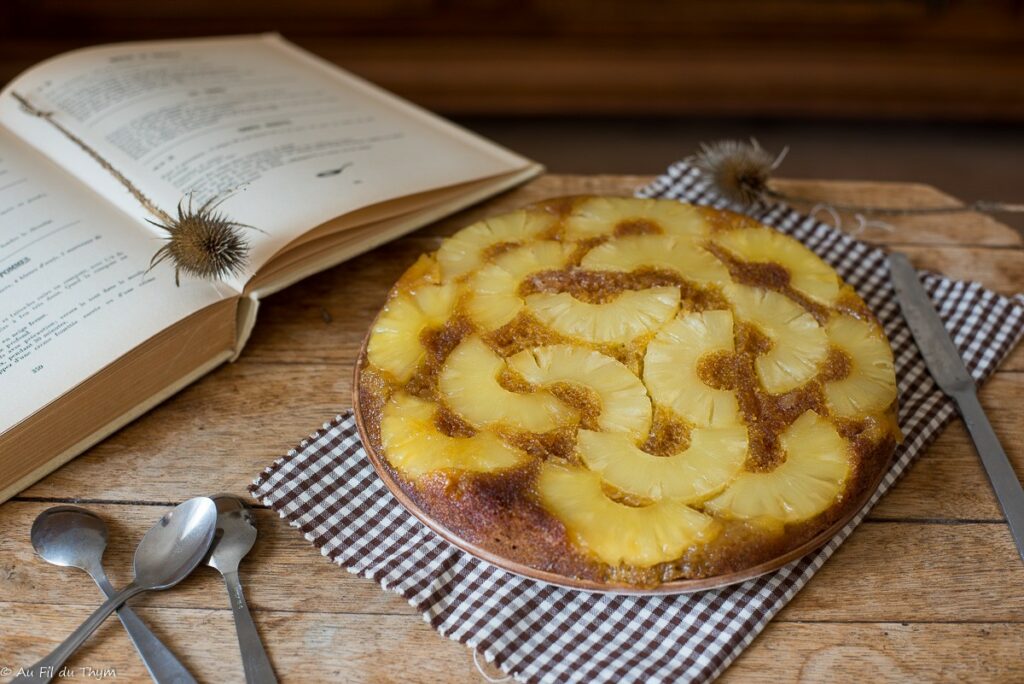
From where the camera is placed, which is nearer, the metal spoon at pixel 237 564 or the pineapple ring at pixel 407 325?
the metal spoon at pixel 237 564

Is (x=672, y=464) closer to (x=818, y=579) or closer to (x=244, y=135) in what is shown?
(x=818, y=579)

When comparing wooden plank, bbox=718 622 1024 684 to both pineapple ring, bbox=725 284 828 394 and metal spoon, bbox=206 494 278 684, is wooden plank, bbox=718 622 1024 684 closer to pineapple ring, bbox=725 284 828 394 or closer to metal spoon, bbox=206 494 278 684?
pineapple ring, bbox=725 284 828 394

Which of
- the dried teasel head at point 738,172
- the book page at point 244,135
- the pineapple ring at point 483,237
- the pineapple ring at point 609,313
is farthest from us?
the dried teasel head at point 738,172

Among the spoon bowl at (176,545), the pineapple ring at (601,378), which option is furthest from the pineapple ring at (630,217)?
the spoon bowl at (176,545)

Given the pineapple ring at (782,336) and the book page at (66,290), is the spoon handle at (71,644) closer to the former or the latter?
the book page at (66,290)

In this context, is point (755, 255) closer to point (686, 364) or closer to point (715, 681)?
point (686, 364)

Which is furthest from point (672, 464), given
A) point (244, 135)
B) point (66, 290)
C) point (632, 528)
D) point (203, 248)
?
point (244, 135)
